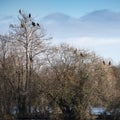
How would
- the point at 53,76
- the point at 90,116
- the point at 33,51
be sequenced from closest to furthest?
the point at 90,116
the point at 53,76
the point at 33,51

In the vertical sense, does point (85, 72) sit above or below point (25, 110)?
above

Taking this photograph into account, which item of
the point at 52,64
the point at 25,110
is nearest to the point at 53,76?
the point at 52,64

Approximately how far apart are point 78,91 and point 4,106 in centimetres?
858

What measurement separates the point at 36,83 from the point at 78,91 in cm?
562

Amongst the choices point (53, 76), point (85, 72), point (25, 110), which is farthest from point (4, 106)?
point (85, 72)

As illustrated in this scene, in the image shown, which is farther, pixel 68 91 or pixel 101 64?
pixel 101 64

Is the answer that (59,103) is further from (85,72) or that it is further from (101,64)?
(101,64)

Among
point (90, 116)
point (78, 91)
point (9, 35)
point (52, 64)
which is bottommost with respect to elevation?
point (90, 116)

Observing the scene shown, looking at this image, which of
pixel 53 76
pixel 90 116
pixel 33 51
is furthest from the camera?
pixel 33 51

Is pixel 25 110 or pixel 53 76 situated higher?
pixel 53 76

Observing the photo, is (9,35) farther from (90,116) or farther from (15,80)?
(90,116)

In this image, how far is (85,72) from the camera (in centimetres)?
3931

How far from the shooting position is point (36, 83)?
4212cm

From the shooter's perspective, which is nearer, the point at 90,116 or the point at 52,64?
the point at 90,116
